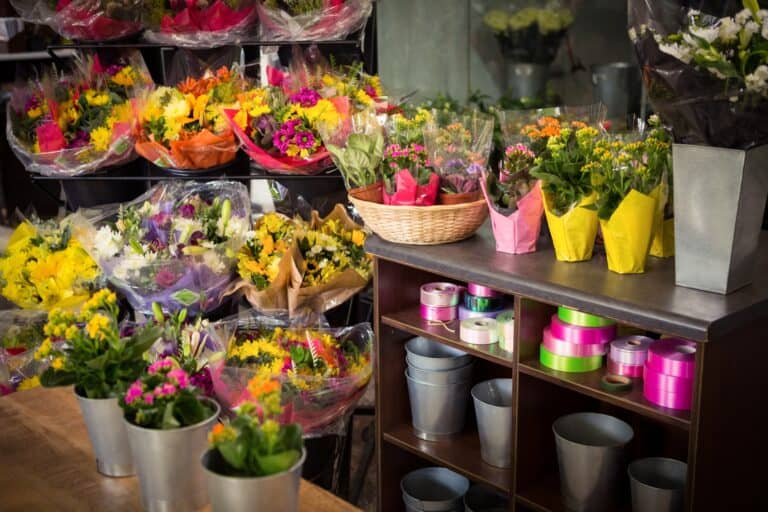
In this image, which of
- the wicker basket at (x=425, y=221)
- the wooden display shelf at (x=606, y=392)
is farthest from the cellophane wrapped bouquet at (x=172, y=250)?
the wooden display shelf at (x=606, y=392)

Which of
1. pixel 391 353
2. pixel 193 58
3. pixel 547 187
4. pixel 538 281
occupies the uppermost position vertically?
pixel 193 58

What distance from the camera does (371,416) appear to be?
383 cm

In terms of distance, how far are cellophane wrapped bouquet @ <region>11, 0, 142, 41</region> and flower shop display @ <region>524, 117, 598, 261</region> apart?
1.77 meters

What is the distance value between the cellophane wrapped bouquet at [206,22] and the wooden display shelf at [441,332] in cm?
125

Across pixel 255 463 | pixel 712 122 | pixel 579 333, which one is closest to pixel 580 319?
pixel 579 333

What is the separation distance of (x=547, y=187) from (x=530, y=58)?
3666 millimetres

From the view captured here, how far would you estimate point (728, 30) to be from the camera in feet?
5.53

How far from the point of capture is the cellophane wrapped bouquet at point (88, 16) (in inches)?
126

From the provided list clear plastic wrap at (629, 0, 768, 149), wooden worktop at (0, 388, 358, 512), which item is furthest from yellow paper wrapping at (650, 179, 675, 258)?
wooden worktop at (0, 388, 358, 512)

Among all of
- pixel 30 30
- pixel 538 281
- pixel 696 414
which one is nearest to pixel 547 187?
pixel 538 281

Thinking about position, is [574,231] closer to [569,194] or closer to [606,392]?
[569,194]

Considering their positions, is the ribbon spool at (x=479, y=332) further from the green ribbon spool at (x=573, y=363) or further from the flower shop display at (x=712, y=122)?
the flower shop display at (x=712, y=122)

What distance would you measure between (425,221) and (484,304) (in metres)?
0.28

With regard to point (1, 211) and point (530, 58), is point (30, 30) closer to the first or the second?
point (1, 211)
